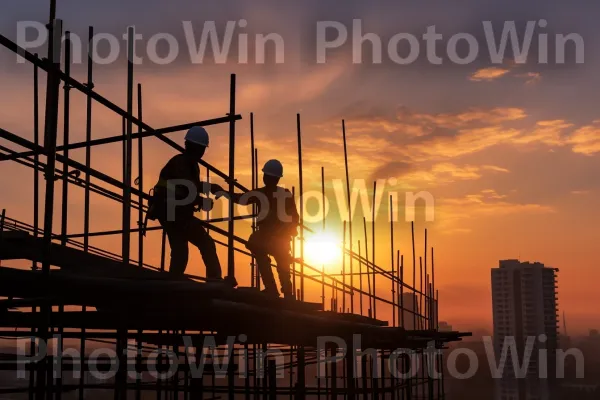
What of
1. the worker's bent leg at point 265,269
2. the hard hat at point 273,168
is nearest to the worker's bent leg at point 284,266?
the worker's bent leg at point 265,269

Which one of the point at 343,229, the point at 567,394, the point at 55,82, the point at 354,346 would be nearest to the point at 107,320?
the point at 55,82

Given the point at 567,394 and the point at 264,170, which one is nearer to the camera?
the point at 264,170

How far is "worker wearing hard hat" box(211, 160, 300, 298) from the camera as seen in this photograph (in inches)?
370

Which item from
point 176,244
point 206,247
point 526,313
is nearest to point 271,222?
point 206,247

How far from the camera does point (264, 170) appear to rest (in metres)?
9.38

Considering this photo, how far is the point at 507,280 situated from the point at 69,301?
163m

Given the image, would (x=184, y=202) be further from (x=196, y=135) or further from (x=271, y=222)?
(x=271, y=222)

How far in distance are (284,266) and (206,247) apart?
8.17 ft

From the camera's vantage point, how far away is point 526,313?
153750 mm

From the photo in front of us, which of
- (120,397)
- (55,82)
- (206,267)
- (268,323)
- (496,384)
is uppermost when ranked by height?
(55,82)

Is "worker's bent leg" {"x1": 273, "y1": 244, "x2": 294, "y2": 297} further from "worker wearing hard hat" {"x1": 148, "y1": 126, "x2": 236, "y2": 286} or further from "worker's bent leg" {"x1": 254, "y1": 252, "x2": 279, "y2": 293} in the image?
"worker wearing hard hat" {"x1": 148, "y1": 126, "x2": 236, "y2": 286}

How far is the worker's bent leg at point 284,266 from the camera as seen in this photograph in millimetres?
9680

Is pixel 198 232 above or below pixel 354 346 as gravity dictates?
above

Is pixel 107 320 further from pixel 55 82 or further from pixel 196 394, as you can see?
pixel 55 82
